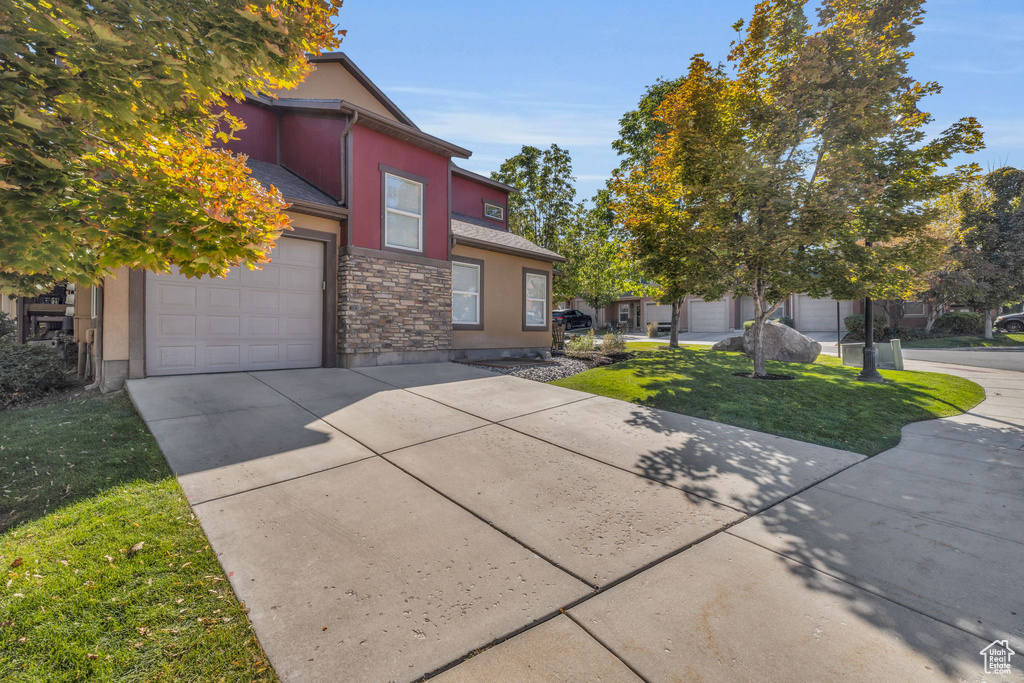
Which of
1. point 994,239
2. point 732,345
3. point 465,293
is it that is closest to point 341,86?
point 465,293

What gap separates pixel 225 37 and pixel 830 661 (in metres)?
5.23

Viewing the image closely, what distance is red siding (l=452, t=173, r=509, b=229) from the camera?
14.6 meters

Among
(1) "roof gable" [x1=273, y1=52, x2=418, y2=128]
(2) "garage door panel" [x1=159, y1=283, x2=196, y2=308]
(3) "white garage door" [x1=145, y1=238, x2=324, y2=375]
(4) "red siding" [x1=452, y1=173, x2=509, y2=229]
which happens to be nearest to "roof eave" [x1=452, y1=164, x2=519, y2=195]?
(4) "red siding" [x1=452, y1=173, x2=509, y2=229]

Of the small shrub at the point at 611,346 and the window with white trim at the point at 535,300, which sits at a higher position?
the window with white trim at the point at 535,300

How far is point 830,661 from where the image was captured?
6.42 ft

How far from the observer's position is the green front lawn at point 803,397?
579 cm

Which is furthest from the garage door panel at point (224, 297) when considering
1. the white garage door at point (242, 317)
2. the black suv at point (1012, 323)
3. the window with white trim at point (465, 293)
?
the black suv at point (1012, 323)

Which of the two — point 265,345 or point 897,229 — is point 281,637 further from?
point 897,229

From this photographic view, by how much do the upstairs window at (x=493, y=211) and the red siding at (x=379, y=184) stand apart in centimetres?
499

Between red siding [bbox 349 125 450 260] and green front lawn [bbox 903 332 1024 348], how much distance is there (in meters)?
21.7

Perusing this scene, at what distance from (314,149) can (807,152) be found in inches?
408

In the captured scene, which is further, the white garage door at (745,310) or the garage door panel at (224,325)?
the white garage door at (745,310)

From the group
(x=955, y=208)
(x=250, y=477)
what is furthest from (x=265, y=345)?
(x=955, y=208)

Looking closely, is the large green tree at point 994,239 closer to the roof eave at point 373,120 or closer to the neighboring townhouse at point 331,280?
the neighboring townhouse at point 331,280
